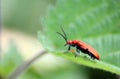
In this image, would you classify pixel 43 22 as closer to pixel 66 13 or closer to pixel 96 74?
pixel 66 13

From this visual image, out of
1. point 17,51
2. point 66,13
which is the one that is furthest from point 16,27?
point 66,13

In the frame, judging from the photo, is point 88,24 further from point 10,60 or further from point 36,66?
point 36,66

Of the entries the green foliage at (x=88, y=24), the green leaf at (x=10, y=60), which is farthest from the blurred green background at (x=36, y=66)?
the green foliage at (x=88, y=24)

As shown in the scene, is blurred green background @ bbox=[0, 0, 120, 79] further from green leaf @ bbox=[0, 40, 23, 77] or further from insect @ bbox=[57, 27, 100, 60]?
insect @ bbox=[57, 27, 100, 60]

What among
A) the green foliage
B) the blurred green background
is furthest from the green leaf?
the green foliage

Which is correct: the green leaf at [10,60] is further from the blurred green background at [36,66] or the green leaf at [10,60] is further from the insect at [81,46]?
the insect at [81,46]

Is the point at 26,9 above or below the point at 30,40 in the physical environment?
above
